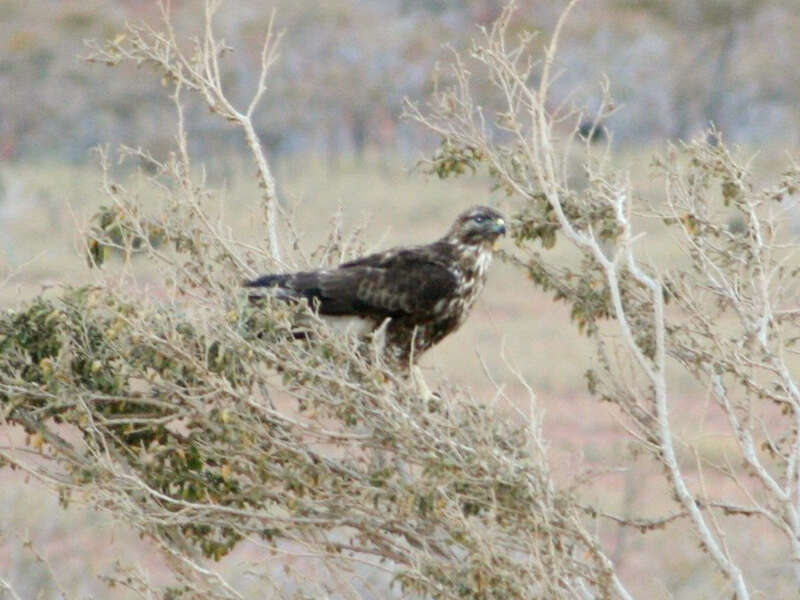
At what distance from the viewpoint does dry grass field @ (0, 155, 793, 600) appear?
24.0 feet

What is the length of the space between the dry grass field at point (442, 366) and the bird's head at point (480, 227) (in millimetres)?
125

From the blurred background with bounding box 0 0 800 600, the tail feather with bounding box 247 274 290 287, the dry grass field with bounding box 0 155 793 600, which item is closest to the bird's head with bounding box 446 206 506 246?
the dry grass field with bounding box 0 155 793 600

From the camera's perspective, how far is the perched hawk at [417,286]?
736 cm

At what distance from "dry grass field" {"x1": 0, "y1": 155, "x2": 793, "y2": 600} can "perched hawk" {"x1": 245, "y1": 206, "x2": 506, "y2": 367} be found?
0.17 meters

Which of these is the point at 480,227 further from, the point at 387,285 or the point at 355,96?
the point at 355,96

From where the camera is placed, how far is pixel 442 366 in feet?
23.6

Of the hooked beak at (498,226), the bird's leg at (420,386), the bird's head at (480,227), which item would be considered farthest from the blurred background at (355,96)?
the bird's leg at (420,386)

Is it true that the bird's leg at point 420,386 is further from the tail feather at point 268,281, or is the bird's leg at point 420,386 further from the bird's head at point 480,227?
the bird's head at point 480,227

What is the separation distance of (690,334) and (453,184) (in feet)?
102

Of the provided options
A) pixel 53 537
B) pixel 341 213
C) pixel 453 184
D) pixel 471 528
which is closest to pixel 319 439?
pixel 471 528

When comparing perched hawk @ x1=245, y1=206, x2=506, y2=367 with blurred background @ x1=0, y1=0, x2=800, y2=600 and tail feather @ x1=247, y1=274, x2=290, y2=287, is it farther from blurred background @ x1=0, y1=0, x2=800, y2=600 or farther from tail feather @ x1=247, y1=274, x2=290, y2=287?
blurred background @ x1=0, y1=0, x2=800, y2=600

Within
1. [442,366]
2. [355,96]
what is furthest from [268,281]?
[355,96]

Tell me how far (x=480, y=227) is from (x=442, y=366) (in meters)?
0.81

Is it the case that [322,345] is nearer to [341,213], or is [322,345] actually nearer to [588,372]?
[588,372]
